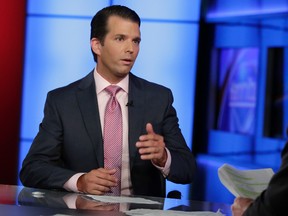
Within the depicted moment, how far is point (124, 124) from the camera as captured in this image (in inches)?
119

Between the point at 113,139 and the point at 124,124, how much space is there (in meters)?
0.08

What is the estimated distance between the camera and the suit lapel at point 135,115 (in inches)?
116

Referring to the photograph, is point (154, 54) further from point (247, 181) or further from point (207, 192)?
point (247, 181)

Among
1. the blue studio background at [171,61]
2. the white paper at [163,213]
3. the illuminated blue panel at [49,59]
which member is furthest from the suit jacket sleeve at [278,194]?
the illuminated blue panel at [49,59]

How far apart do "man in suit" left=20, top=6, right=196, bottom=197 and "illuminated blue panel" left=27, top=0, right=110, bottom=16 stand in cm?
262

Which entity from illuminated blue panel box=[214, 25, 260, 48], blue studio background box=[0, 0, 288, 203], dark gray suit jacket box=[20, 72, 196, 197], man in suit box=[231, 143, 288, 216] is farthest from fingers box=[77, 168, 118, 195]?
illuminated blue panel box=[214, 25, 260, 48]

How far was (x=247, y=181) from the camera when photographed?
201 cm

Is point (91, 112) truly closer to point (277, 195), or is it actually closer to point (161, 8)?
point (277, 195)

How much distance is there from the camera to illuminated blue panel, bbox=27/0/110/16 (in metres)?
5.72

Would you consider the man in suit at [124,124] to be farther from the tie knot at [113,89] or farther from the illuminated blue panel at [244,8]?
the illuminated blue panel at [244,8]

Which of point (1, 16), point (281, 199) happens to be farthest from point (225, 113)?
point (281, 199)

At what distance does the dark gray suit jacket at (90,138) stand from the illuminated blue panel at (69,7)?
271 centimetres

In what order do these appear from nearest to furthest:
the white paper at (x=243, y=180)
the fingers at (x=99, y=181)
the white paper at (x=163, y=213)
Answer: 1. the white paper at (x=243, y=180)
2. the white paper at (x=163, y=213)
3. the fingers at (x=99, y=181)

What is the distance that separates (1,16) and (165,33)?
4.21ft
